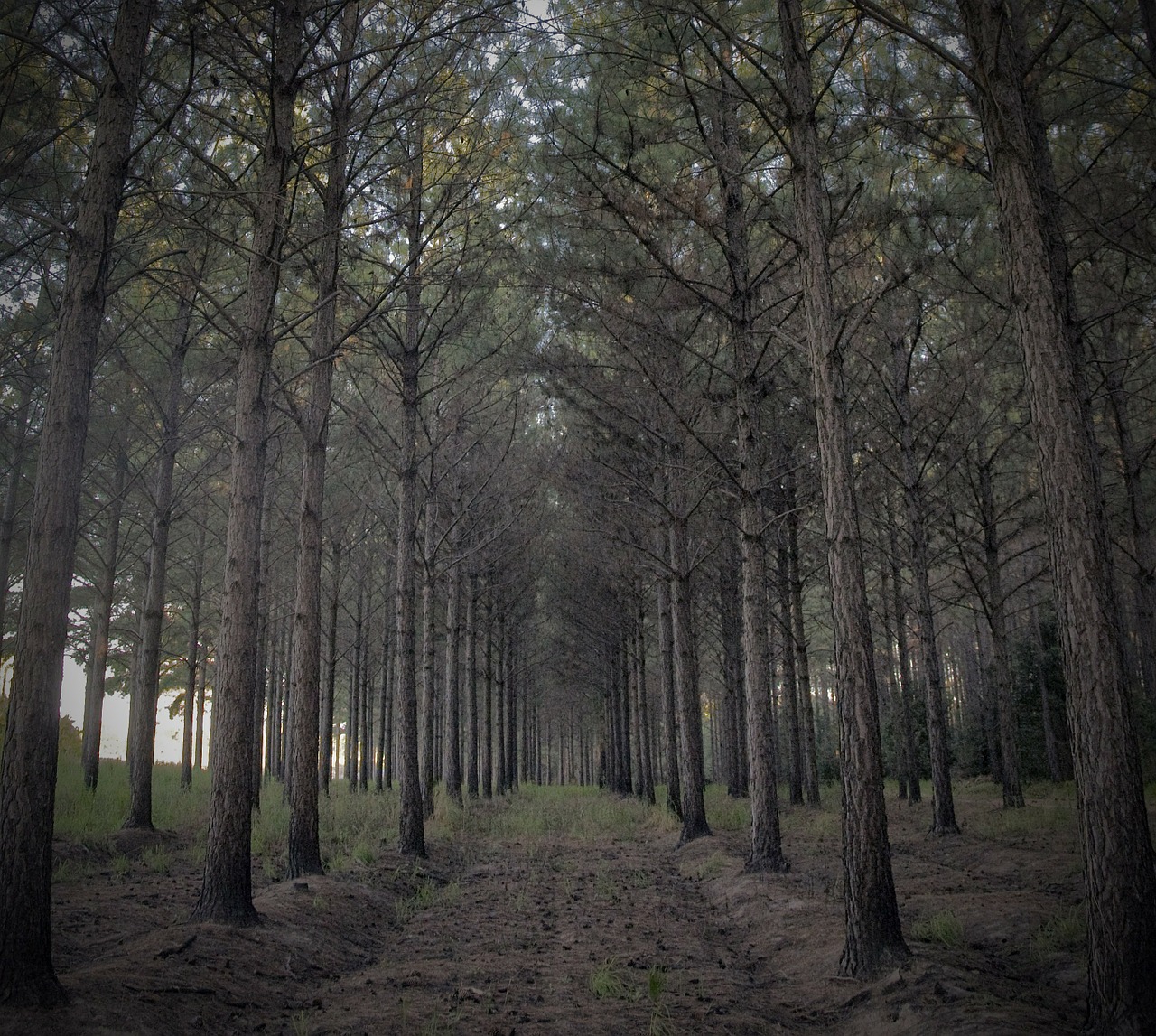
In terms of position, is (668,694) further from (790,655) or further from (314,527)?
(314,527)

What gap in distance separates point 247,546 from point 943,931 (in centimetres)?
622

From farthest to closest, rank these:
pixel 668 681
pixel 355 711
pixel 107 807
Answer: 1. pixel 355 711
2. pixel 668 681
3. pixel 107 807

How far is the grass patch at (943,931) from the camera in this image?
17.3 feet

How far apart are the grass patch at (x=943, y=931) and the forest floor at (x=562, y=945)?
0.02 meters

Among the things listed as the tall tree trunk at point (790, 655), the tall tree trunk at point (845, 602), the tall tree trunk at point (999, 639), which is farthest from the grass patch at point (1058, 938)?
the tall tree trunk at point (790, 655)

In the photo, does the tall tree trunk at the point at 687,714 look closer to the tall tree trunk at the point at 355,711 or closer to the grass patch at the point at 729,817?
the grass patch at the point at 729,817

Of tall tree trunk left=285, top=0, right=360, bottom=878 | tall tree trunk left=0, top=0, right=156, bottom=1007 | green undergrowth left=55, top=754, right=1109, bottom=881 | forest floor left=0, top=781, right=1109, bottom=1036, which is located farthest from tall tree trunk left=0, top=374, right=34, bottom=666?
tall tree trunk left=0, top=0, right=156, bottom=1007

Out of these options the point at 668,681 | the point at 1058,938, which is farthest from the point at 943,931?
the point at 668,681

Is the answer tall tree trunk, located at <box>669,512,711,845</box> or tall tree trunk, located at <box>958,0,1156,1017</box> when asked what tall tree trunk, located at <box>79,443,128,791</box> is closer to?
tall tree trunk, located at <box>669,512,711,845</box>

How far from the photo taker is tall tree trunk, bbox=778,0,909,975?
15.6 feet

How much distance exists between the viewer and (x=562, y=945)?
5.79 metres

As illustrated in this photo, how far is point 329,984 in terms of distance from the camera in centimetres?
486

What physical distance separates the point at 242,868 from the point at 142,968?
1552mm

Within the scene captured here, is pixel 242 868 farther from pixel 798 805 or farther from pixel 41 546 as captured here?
pixel 798 805
